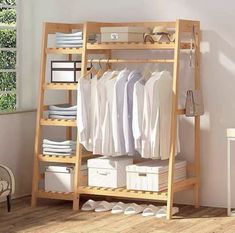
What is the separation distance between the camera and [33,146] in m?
7.26

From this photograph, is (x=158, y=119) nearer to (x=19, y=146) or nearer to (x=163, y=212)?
(x=163, y=212)

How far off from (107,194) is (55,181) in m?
0.59

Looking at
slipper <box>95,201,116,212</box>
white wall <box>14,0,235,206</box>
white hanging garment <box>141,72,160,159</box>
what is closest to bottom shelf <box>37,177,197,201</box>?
slipper <box>95,201,116,212</box>

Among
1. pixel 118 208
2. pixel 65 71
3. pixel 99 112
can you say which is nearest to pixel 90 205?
pixel 118 208

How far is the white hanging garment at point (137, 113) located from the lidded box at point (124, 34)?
435mm

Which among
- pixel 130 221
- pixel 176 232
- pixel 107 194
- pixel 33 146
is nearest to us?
pixel 176 232

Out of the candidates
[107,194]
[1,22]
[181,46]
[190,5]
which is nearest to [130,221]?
[107,194]

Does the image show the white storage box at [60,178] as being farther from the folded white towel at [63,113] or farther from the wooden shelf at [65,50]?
the wooden shelf at [65,50]

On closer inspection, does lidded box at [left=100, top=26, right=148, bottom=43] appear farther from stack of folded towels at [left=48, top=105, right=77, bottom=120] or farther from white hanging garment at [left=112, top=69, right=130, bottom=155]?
stack of folded towels at [left=48, top=105, right=77, bottom=120]

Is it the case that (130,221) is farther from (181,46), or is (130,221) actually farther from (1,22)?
(1,22)

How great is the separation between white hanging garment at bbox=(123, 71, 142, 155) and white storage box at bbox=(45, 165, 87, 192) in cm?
62

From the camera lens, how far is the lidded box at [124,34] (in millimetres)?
6312

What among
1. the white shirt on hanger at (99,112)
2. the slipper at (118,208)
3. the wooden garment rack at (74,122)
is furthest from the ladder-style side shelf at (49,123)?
the slipper at (118,208)

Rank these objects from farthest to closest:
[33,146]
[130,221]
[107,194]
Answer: [33,146]
[107,194]
[130,221]
